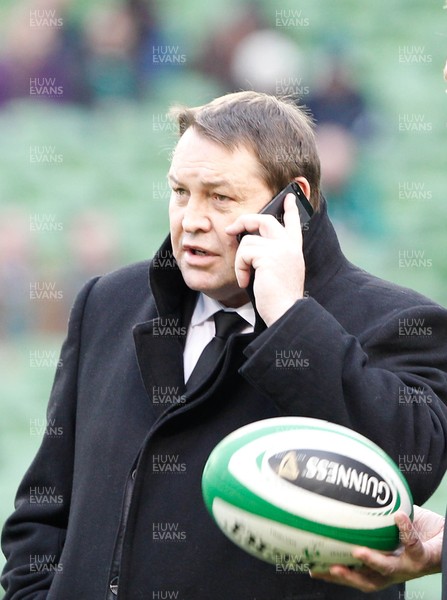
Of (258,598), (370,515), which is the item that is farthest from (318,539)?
(258,598)

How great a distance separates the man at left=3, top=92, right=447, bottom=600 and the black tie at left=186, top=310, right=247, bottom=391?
0.07 ft

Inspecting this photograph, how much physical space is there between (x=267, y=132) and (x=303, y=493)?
3.28 ft

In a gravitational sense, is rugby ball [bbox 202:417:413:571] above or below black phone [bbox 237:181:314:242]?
below

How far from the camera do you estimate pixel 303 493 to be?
2402 millimetres

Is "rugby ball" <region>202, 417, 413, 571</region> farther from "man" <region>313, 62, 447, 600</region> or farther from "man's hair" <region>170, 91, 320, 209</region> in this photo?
"man's hair" <region>170, 91, 320, 209</region>

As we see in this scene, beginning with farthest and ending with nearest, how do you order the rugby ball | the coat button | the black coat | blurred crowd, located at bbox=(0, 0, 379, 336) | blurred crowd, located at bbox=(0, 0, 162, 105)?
blurred crowd, located at bbox=(0, 0, 162, 105), blurred crowd, located at bbox=(0, 0, 379, 336), the coat button, the black coat, the rugby ball

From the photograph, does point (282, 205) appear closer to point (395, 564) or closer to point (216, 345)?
point (216, 345)

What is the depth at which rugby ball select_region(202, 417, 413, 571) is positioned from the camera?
94.4 inches

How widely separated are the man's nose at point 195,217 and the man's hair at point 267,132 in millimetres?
166

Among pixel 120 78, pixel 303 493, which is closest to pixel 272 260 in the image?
pixel 303 493

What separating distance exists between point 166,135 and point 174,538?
4.54 m

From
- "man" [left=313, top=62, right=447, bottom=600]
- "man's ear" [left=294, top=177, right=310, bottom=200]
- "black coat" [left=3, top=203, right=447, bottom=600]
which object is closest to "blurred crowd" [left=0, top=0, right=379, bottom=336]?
"black coat" [left=3, top=203, right=447, bottom=600]

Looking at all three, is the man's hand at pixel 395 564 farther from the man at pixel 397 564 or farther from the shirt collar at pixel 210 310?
the shirt collar at pixel 210 310

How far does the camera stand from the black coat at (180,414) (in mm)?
2621
